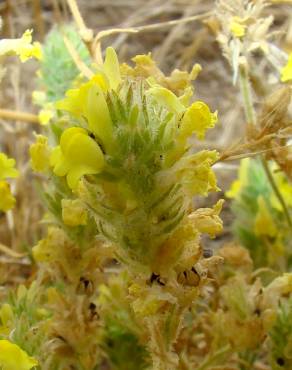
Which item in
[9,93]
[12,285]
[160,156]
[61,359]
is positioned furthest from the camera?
[9,93]

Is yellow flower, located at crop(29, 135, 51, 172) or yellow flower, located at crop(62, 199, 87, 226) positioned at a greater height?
yellow flower, located at crop(29, 135, 51, 172)

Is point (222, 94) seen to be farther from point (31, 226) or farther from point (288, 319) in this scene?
point (288, 319)

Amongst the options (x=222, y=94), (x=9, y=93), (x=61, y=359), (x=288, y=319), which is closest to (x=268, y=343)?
(x=288, y=319)

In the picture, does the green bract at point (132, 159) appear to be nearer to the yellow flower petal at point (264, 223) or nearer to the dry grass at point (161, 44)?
the yellow flower petal at point (264, 223)

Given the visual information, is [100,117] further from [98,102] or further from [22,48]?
[22,48]

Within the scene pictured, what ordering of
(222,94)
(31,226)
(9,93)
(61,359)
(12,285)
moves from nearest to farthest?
1. (61,359)
2. (12,285)
3. (31,226)
4. (9,93)
5. (222,94)

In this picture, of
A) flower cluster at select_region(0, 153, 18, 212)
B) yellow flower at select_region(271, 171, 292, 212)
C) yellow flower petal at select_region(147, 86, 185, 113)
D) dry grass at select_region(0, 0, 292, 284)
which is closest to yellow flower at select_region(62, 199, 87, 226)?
flower cluster at select_region(0, 153, 18, 212)

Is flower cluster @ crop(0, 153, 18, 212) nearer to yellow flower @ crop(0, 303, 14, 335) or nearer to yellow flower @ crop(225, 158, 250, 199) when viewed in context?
yellow flower @ crop(0, 303, 14, 335)
